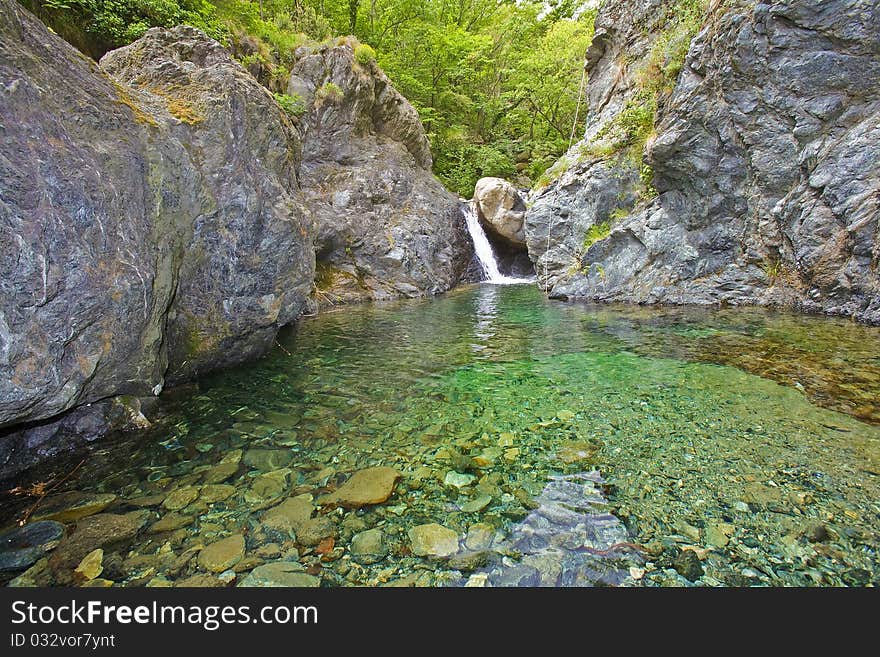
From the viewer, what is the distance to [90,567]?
2318 millimetres

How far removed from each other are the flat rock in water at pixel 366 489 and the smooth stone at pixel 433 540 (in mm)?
453

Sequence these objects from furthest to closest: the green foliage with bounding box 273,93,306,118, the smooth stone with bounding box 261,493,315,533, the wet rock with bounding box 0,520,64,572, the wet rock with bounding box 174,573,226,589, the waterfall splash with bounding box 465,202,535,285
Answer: the waterfall splash with bounding box 465,202,535,285, the green foliage with bounding box 273,93,306,118, the smooth stone with bounding box 261,493,315,533, the wet rock with bounding box 0,520,64,572, the wet rock with bounding box 174,573,226,589

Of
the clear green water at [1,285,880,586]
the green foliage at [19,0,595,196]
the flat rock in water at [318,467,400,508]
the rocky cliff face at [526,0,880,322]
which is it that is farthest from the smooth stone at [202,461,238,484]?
the green foliage at [19,0,595,196]

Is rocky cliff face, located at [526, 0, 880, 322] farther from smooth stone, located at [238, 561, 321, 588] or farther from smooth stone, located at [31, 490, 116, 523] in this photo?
smooth stone, located at [31, 490, 116, 523]

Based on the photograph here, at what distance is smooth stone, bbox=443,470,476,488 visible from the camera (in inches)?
126

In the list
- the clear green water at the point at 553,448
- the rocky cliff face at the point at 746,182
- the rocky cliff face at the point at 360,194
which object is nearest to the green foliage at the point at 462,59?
the rocky cliff face at the point at 360,194

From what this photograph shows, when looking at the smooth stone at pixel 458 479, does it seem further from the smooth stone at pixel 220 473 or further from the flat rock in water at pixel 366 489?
the smooth stone at pixel 220 473

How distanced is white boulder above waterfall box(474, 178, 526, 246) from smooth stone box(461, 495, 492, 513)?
1778cm

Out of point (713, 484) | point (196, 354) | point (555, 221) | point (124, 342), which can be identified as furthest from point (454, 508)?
point (555, 221)

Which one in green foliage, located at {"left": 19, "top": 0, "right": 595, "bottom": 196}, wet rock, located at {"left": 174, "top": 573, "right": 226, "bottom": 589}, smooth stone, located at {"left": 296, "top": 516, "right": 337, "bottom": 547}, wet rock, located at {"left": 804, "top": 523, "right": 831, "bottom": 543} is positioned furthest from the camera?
green foliage, located at {"left": 19, "top": 0, "right": 595, "bottom": 196}

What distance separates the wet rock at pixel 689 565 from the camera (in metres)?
2.26

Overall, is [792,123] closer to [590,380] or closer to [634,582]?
[590,380]

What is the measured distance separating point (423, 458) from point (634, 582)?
73.0 inches

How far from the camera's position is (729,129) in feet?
34.2
